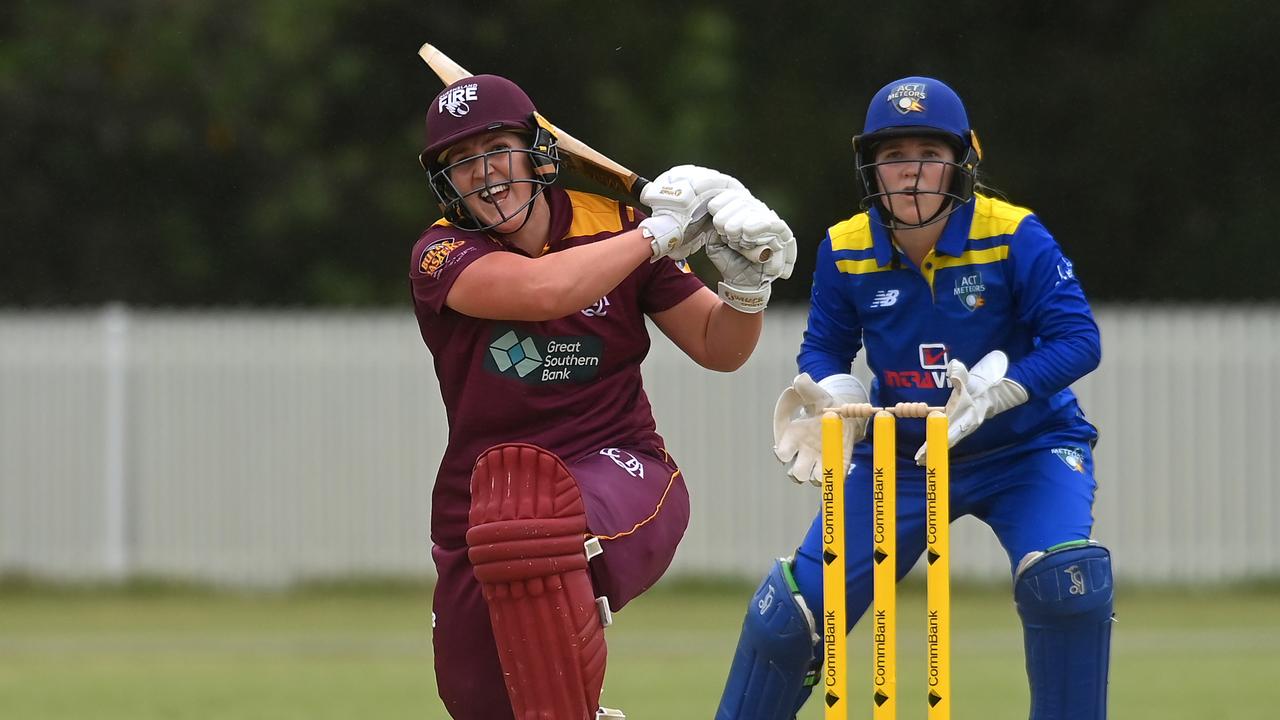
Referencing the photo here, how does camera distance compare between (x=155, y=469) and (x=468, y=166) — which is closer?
(x=468, y=166)

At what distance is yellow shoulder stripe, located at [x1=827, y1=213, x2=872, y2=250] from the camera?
471 centimetres

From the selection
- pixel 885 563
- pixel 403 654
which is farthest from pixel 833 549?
pixel 403 654

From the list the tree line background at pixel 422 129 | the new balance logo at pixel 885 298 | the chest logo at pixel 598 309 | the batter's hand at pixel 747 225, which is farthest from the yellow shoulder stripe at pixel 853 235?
the tree line background at pixel 422 129

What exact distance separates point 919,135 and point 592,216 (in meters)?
0.77

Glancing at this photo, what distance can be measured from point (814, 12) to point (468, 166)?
13452 millimetres

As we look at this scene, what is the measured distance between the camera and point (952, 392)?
441cm

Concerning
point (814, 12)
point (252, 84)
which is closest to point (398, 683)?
point (252, 84)

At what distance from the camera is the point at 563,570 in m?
4.03

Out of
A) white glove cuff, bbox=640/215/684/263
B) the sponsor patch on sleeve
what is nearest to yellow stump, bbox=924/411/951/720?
white glove cuff, bbox=640/215/684/263

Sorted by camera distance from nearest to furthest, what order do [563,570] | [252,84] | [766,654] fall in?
[563,570]
[766,654]
[252,84]

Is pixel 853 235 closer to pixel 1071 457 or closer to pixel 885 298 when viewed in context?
pixel 885 298

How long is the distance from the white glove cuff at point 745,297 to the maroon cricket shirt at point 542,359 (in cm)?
17

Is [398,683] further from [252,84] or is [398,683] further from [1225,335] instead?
[252,84]

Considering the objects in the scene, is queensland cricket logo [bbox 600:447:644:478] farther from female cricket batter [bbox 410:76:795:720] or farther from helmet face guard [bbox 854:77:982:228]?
helmet face guard [bbox 854:77:982:228]
